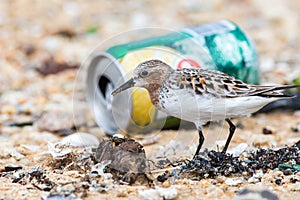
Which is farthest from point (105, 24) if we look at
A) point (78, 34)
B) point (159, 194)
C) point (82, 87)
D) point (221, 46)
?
point (159, 194)

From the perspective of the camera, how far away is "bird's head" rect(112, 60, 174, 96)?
3213 millimetres

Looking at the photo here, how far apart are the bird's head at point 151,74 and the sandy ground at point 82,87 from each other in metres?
0.46

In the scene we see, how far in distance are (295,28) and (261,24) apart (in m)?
0.38

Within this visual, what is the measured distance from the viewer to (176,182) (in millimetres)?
3027

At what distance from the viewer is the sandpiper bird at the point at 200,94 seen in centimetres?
312

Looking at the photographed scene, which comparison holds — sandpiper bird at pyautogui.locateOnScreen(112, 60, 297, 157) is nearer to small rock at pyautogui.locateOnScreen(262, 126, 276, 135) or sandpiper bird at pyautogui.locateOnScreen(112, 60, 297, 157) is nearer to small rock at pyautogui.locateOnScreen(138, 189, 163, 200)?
small rock at pyautogui.locateOnScreen(138, 189, 163, 200)

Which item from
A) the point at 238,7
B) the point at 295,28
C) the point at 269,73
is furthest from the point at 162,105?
the point at 238,7

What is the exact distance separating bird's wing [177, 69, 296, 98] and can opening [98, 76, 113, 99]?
108 cm

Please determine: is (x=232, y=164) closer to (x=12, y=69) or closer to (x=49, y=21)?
(x=12, y=69)

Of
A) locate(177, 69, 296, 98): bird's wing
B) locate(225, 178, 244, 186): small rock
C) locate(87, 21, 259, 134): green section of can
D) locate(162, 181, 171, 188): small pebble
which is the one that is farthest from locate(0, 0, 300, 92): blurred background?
locate(162, 181, 171, 188): small pebble

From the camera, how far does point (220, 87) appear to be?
317 cm

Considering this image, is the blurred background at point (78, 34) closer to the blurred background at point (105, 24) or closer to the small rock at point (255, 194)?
the blurred background at point (105, 24)

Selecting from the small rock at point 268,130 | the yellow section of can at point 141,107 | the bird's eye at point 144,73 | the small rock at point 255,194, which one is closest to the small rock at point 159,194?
the small rock at point 255,194

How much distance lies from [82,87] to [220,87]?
6.28 ft
